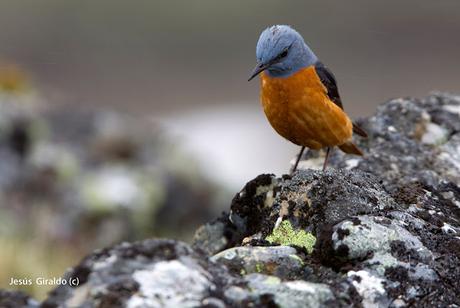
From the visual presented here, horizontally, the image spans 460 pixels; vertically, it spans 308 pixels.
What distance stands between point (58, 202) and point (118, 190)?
77cm

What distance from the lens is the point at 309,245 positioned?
3895mm

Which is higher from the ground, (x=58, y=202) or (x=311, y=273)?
(x=58, y=202)

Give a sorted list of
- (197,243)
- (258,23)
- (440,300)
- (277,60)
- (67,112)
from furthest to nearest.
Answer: (258,23), (67,112), (277,60), (197,243), (440,300)

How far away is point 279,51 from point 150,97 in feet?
109

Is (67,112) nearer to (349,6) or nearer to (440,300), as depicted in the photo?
(440,300)

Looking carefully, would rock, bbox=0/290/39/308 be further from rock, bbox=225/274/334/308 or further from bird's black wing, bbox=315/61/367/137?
bird's black wing, bbox=315/61/367/137

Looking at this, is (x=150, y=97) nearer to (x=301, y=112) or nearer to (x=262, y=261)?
(x=301, y=112)

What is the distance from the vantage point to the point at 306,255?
3.78m

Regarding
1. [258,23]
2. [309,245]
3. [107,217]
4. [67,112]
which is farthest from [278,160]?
[309,245]

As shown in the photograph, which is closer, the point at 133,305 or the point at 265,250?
the point at 133,305

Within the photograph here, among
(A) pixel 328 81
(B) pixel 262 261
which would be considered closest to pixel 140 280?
(B) pixel 262 261

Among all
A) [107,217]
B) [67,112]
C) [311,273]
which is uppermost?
[67,112]

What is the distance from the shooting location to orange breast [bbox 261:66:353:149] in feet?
20.1

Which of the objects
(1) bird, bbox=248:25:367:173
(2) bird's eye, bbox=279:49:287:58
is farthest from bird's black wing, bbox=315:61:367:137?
(2) bird's eye, bbox=279:49:287:58
